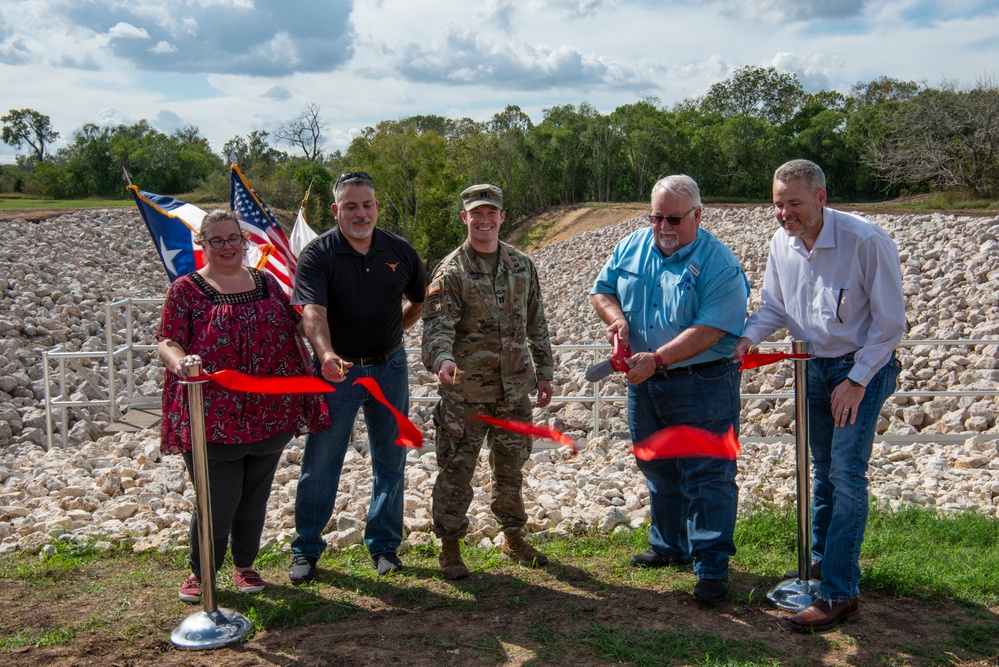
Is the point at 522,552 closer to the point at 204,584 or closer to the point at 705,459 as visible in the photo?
the point at 705,459

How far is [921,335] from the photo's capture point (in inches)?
526

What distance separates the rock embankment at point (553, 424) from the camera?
19.5ft

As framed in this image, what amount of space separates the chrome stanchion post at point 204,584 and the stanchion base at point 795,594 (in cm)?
250

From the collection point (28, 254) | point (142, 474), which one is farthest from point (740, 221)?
point (142, 474)

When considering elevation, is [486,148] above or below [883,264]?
above

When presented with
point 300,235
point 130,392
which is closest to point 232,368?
point 130,392

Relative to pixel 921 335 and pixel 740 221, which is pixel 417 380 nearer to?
pixel 921 335

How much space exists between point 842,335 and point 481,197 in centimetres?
185

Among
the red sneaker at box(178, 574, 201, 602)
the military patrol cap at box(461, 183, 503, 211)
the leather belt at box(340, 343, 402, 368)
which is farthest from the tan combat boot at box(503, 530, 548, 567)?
the military patrol cap at box(461, 183, 503, 211)

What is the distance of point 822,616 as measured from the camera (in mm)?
4027

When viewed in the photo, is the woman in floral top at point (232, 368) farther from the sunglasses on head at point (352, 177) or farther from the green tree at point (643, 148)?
the green tree at point (643, 148)

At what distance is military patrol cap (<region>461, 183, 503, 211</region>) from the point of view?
4.49m

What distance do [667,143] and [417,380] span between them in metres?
42.1

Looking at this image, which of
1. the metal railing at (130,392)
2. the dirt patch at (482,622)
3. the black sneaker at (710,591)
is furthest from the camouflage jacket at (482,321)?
the metal railing at (130,392)
